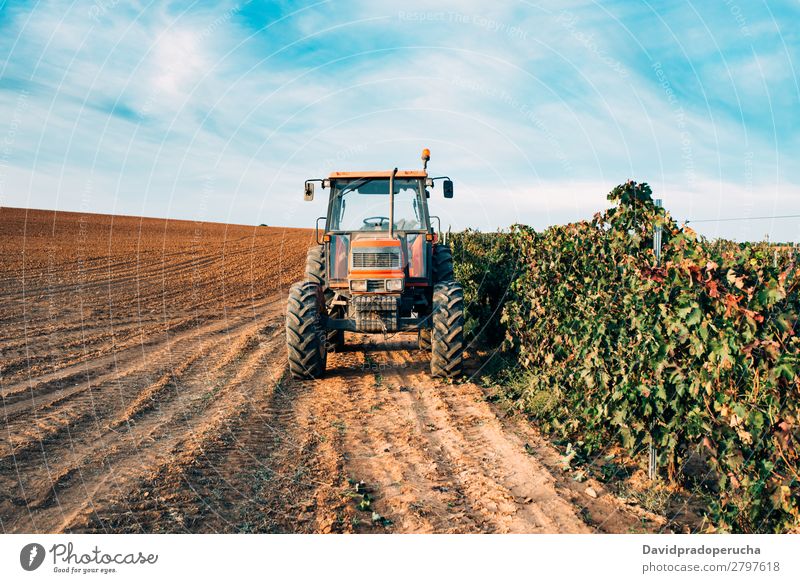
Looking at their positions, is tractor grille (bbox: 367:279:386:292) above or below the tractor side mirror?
below

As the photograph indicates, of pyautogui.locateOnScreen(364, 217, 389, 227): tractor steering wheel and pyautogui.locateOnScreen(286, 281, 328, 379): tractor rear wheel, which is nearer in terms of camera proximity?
pyautogui.locateOnScreen(286, 281, 328, 379): tractor rear wheel

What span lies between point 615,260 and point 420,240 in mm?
3481

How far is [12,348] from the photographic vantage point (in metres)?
9.02

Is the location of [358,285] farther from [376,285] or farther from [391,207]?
[391,207]

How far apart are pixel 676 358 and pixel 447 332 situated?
356 centimetres

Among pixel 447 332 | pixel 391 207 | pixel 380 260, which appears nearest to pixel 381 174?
pixel 391 207

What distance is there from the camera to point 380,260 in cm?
766

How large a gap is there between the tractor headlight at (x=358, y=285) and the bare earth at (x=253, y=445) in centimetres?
133

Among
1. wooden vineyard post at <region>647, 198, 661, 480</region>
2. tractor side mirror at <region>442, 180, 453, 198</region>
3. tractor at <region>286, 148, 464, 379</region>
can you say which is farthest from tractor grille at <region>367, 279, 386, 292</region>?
wooden vineyard post at <region>647, 198, 661, 480</region>

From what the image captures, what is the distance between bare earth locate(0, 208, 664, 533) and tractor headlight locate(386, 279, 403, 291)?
1331 millimetres

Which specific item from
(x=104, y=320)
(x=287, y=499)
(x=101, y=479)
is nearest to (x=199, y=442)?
(x=101, y=479)

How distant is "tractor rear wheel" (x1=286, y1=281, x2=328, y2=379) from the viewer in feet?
23.9

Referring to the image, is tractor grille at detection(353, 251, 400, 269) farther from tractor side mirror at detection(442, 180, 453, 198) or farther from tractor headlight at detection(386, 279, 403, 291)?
tractor side mirror at detection(442, 180, 453, 198)

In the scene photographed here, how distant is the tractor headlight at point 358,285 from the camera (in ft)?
25.1
